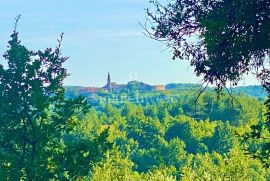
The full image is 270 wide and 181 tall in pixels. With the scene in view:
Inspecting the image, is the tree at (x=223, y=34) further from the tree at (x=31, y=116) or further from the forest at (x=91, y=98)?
the tree at (x=31, y=116)

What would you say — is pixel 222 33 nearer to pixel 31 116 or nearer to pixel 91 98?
pixel 31 116

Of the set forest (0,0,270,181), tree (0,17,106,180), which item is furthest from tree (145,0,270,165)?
tree (0,17,106,180)

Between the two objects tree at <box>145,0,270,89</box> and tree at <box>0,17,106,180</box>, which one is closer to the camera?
tree at <box>145,0,270,89</box>

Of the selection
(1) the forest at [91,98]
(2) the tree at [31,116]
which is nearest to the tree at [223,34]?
(1) the forest at [91,98]

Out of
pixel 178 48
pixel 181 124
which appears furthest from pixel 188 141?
pixel 178 48

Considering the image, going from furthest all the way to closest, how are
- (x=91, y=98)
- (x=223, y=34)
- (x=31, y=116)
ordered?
(x=91, y=98)
(x=31, y=116)
(x=223, y=34)

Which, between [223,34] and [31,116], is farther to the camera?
[31,116]

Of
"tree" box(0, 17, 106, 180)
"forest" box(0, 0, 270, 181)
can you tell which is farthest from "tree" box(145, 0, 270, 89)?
"tree" box(0, 17, 106, 180)

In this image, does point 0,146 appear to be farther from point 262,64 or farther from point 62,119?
point 262,64

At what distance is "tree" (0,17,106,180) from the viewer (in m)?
21.4

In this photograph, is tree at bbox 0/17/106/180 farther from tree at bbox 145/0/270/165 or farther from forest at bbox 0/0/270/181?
tree at bbox 145/0/270/165

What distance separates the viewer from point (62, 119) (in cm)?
2255

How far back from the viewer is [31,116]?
22.0 meters

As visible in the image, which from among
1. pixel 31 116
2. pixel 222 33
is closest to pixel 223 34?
→ pixel 222 33
